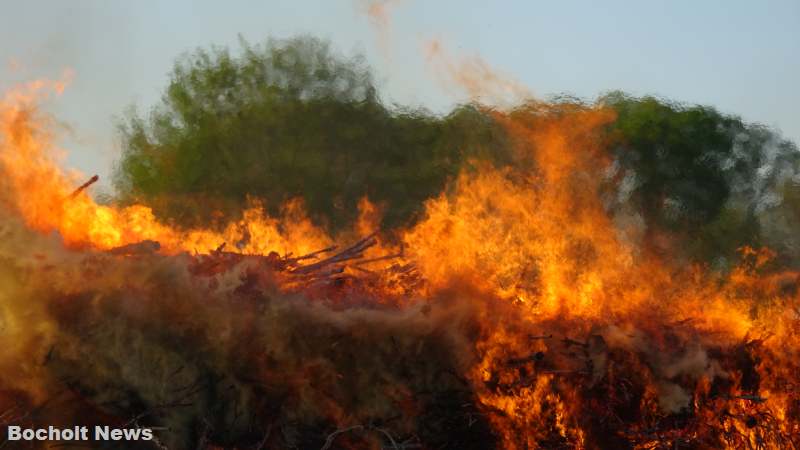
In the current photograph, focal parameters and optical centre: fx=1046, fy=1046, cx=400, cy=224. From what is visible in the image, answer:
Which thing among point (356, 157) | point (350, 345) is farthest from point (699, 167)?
point (350, 345)

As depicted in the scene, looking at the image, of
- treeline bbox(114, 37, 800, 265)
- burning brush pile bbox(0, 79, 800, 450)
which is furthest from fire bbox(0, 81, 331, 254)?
treeline bbox(114, 37, 800, 265)

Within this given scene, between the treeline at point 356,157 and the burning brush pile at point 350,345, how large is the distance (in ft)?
63.1

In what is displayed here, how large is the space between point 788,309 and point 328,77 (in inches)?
968

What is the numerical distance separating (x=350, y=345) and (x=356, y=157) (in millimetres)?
25971

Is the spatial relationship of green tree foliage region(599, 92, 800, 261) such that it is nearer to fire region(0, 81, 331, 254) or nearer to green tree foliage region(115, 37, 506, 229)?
green tree foliage region(115, 37, 506, 229)

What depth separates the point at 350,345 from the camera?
12.5 metres

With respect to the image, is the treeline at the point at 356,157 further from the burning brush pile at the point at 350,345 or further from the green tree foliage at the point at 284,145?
the burning brush pile at the point at 350,345

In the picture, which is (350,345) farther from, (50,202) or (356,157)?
(356,157)

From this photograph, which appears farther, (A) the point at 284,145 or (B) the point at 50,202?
(A) the point at 284,145

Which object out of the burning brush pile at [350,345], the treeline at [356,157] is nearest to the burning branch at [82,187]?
the burning brush pile at [350,345]

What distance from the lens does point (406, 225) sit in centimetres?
3372

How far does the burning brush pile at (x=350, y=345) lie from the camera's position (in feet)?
37.7

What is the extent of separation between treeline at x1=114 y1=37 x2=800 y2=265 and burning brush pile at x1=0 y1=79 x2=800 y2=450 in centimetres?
1923

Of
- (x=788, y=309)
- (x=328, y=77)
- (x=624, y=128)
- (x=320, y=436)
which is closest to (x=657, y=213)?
(x=624, y=128)
